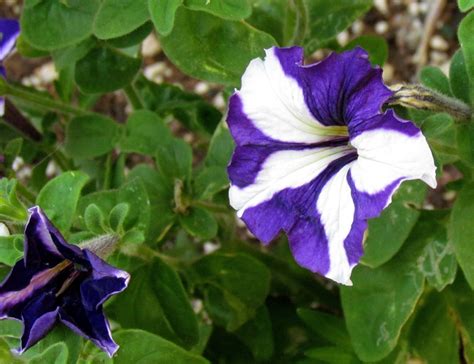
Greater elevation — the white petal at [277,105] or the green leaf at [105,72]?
the white petal at [277,105]

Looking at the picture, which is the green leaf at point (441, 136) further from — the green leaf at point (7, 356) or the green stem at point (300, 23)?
the green leaf at point (7, 356)

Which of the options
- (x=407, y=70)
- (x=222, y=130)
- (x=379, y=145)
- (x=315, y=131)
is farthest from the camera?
(x=407, y=70)

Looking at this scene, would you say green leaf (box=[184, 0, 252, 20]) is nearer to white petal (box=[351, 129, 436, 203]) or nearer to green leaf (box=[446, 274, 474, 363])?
white petal (box=[351, 129, 436, 203])

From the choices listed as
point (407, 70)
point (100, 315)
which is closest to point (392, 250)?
point (100, 315)

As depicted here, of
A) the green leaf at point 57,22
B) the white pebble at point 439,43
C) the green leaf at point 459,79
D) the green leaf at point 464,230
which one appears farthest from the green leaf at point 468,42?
the white pebble at point 439,43

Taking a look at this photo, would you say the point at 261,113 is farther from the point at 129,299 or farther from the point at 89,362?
the point at 129,299
